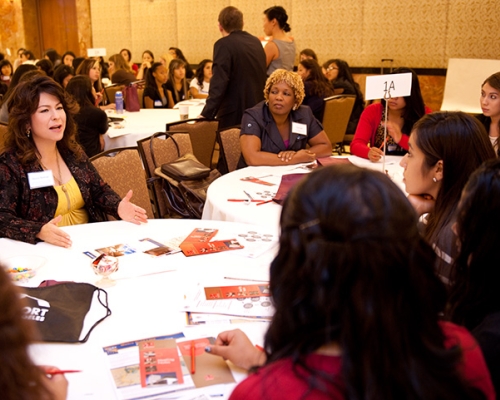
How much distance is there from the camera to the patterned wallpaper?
7.96 metres

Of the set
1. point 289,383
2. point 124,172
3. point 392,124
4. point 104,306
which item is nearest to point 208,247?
point 104,306

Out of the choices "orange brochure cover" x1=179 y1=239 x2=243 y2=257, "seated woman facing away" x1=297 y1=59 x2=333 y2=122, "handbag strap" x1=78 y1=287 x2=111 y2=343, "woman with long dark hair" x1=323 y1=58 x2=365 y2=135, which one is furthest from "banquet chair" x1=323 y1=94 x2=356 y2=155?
"handbag strap" x1=78 y1=287 x2=111 y2=343

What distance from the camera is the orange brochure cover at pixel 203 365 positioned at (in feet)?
4.65

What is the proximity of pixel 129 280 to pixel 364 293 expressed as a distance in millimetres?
1295

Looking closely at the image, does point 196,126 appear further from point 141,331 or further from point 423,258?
point 423,258

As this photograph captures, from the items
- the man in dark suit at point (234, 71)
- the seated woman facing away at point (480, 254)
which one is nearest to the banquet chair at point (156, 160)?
the man in dark suit at point (234, 71)

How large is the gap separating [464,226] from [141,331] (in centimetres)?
96

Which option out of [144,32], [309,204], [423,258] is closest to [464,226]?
[423,258]

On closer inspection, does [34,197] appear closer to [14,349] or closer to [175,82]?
[14,349]

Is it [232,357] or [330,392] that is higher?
[330,392]

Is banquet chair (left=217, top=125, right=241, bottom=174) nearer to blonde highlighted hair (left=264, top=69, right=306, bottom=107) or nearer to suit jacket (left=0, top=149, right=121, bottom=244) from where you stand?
blonde highlighted hair (left=264, top=69, right=306, bottom=107)

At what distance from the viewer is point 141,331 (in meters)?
1.66

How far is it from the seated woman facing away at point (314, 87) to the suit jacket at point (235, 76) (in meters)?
0.83

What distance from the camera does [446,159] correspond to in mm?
2029
